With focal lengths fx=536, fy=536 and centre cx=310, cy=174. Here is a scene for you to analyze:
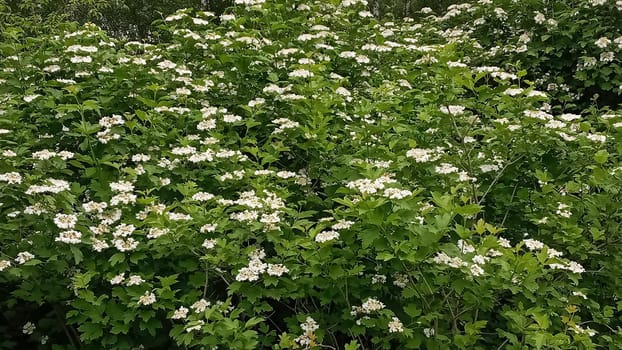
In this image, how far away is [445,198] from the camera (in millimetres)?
2215

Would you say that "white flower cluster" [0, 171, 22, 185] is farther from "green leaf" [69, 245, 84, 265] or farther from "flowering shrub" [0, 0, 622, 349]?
"green leaf" [69, 245, 84, 265]

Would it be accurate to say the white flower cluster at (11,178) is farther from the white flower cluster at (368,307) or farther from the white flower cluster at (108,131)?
the white flower cluster at (368,307)

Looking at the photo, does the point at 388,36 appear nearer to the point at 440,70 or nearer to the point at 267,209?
the point at 440,70

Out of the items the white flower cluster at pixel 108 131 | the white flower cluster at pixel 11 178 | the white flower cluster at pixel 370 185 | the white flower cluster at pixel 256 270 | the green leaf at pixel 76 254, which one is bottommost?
the white flower cluster at pixel 256 270

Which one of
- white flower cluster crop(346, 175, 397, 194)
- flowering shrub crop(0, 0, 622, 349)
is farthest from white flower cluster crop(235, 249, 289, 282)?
white flower cluster crop(346, 175, 397, 194)

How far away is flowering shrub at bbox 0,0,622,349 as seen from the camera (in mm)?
2205

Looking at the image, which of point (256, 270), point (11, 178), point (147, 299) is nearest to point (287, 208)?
point (256, 270)

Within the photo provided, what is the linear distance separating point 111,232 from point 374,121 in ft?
5.42

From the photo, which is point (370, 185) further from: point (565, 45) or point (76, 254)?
point (565, 45)

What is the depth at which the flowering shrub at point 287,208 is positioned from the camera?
2205mm

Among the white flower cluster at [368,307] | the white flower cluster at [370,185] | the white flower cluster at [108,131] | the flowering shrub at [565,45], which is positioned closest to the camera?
the white flower cluster at [370,185]

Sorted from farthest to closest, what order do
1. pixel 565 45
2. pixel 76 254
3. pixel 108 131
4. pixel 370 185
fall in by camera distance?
pixel 565 45 < pixel 108 131 < pixel 76 254 < pixel 370 185

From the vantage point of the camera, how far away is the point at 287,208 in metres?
2.45

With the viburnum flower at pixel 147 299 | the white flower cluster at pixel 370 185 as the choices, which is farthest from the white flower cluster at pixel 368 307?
the viburnum flower at pixel 147 299
